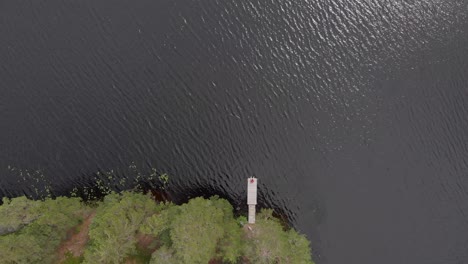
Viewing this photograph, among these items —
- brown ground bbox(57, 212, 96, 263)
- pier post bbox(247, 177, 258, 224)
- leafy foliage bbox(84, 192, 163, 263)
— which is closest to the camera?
leafy foliage bbox(84, 192, 163, 263)

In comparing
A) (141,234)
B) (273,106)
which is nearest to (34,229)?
(141,234)

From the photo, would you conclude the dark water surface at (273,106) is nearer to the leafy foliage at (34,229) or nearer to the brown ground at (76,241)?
the leafy foliage at (34,229)

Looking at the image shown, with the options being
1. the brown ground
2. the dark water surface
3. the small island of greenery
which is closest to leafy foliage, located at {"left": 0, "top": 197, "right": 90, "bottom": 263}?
the small island of greenery

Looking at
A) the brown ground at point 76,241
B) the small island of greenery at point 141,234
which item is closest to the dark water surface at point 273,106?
the small island of greenery at point 141,234

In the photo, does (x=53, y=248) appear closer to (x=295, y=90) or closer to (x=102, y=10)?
(x=102, y=10)

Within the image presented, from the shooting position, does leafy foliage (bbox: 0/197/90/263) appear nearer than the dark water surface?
Yes

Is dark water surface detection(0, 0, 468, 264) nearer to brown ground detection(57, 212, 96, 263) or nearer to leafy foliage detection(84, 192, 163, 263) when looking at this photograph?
brown ground detection(57, 212, 96, 263)

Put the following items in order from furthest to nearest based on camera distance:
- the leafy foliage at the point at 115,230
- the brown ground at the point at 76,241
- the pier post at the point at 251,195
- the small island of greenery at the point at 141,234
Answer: the pier post at the point at 251,195, the brown ground at the point at 76,241, the leafy foliage at the point at 115,230, the small island of greenery at the point at 141,234
